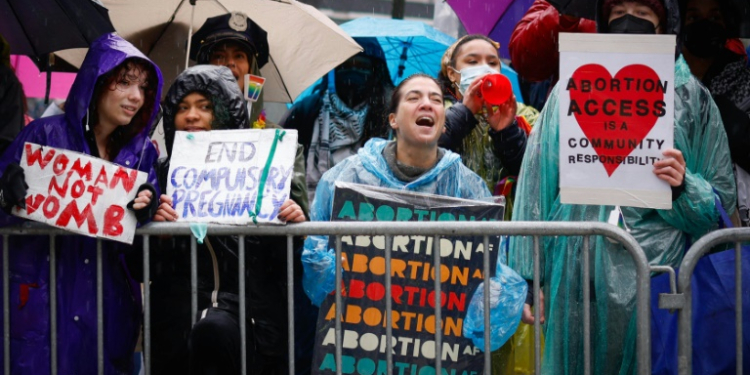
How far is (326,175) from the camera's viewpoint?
5.27 metres

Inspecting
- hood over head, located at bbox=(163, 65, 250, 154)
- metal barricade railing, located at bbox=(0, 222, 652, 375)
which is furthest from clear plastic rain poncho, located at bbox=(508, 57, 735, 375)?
hood over head, located at bbox=(163, 65, 250, 154)

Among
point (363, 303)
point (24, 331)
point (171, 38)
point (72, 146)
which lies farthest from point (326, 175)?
point (171, 38)

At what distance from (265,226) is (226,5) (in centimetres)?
276

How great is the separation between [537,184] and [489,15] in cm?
267

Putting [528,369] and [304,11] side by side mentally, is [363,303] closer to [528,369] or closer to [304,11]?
[528,369]

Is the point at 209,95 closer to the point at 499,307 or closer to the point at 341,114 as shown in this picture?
the point at 341,114

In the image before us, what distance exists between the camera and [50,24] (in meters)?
5.49

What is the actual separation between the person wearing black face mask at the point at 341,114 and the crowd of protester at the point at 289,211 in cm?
107

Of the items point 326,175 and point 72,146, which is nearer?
point 72,146

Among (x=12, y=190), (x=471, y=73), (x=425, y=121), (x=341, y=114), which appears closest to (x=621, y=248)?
(x=425, y=121)

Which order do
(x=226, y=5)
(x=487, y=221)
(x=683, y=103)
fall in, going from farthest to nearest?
1. (x=226, y=5)
2. (x=683, y=103)
3. (x=487, y=221)

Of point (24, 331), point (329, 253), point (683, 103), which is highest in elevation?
point (683, 103)

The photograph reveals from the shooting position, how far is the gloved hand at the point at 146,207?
14.6 ft

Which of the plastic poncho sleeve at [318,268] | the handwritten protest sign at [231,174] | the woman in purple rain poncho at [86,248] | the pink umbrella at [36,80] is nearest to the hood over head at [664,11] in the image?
the handwritten protest sign at [231,174]
